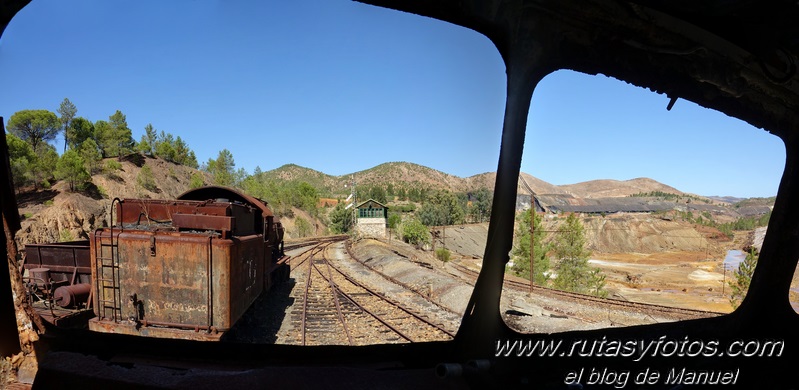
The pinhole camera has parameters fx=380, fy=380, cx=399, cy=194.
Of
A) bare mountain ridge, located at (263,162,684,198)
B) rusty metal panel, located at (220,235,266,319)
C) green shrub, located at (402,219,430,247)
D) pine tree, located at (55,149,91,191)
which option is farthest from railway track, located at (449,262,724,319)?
bare mountain ridge, located at (263,162,684,198)

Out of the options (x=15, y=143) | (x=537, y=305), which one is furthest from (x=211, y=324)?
(x=537, y=305)

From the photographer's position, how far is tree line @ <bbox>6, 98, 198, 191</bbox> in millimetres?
5688

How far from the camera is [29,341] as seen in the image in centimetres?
147

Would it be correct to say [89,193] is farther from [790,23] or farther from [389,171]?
[389,171]

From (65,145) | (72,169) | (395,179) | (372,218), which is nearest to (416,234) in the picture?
(372,218)

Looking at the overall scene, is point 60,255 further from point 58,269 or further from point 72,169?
point 72,169

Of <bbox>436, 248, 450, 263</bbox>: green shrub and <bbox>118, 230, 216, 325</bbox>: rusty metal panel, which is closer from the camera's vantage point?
<bbox>118, 230, 216, 325</bbox>: rusty metal panel

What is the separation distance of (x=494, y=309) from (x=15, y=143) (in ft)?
27.4

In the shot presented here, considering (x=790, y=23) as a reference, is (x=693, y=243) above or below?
below

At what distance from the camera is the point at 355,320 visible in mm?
9445

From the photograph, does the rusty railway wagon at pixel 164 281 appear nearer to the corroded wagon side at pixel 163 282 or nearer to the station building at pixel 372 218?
the corroded wagon side at pixel 163 282

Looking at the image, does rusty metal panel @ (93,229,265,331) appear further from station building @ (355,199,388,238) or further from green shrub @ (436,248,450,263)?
station building @ (355,199,388,238)

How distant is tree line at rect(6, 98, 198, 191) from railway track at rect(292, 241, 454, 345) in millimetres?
5622

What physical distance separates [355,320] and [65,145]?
6.75m
